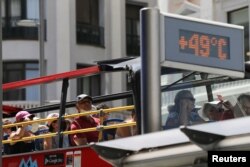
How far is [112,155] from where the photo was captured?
4.94m

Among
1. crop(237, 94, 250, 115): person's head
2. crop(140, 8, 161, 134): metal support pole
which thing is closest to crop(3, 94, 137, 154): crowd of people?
crop(237, 94, 250, 115): person's head

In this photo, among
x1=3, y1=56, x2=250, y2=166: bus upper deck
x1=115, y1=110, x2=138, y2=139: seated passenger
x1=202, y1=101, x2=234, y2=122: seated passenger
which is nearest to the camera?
x1=3, y1=56, x2=250, y2=166: bus upper deck

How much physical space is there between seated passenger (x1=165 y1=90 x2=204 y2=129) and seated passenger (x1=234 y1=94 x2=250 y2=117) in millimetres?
389

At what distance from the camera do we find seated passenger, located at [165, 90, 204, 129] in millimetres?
5461

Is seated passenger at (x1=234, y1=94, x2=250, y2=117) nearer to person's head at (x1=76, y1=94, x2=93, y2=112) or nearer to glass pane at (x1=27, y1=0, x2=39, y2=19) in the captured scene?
person's head at (x1=76, y1=94, x2=93, y2=112)

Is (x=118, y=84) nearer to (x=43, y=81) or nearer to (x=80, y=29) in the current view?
(x=80, y=29)

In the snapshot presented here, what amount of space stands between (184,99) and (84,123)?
4.57m

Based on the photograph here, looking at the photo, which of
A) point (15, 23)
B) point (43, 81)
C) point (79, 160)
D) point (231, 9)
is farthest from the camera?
point (15, 23)

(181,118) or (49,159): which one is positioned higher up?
(181,118)

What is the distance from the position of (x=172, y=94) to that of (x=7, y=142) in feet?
19.5

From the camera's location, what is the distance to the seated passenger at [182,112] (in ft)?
17.9

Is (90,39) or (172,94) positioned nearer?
(172,94)

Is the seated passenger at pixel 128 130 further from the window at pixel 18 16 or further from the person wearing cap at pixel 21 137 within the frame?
the window at pixel 18 16

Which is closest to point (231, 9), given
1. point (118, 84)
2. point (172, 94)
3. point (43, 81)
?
point (118, 84)
